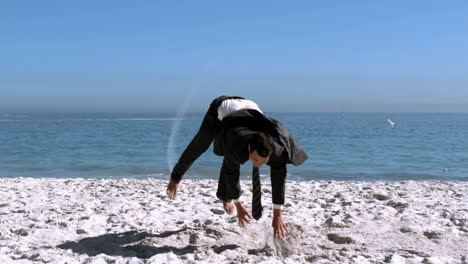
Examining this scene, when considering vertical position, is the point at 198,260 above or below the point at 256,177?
below

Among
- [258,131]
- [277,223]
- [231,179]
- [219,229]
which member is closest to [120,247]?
[219,229]

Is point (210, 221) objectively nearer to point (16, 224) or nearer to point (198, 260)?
point (198, 260)

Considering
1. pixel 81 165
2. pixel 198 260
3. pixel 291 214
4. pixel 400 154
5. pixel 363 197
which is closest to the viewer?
pixel 198 260

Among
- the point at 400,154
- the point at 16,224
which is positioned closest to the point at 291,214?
the point at 16,224

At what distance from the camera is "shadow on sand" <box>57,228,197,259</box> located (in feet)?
13.4

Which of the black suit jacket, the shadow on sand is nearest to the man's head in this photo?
the black suit jacket

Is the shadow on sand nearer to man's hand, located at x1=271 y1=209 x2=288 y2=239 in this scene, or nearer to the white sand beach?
the white sand beach

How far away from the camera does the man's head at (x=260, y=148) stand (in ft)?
11.0

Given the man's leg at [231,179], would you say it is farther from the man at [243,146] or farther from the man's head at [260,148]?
the man's head at [260,148]

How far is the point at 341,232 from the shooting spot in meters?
4.77

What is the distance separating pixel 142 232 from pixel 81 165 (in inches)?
421

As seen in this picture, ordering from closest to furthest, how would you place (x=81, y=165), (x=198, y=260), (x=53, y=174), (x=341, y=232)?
(x=198, y=260), (x=341, y=232), (x=53, y=174), (x=81, y=165)

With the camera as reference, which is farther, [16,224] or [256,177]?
[16,224]

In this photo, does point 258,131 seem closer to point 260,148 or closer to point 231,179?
point 260,148
